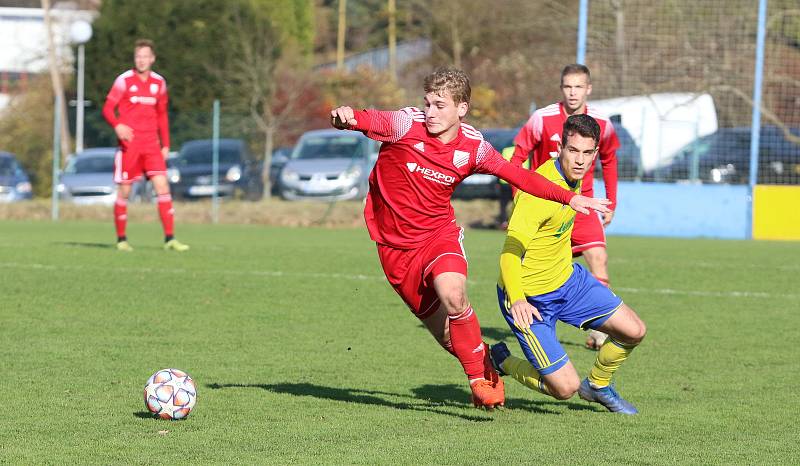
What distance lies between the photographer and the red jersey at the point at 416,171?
6516 millimetres

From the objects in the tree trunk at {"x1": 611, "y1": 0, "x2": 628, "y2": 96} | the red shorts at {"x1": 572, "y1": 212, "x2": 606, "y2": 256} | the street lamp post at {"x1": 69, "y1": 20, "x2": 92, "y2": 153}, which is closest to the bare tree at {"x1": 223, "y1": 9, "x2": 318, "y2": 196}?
the street lamp post at {"x1": 69, "y1": 20, "x2": 92, "y2": 153}

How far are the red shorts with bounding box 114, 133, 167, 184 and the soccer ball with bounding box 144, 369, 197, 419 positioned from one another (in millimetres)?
8848

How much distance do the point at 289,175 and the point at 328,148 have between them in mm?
1046

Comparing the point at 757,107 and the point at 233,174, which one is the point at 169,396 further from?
the point at 233,174

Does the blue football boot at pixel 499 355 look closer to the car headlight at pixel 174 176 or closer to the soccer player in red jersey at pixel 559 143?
the soccer player in red jersey at pixel 559 143

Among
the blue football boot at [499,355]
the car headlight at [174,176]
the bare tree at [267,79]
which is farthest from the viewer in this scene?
the bare tree at [267,79]

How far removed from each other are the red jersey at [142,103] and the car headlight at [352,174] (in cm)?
1000

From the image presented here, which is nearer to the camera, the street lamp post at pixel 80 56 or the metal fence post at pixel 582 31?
the metal fence post at pixel 582 31

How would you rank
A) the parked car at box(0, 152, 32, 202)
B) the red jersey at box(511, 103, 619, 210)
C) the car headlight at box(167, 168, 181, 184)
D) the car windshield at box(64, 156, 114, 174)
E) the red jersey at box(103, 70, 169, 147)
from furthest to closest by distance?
the parked car at box(0, 152, 32, 202) < the car windshield at box(64, 156, 114, 174) < the car headlight at box(167, 168, 181, 184) < the red jersey at box(103, 70, 169, 147) < the red jersey at box(511, 103, 619, 210)

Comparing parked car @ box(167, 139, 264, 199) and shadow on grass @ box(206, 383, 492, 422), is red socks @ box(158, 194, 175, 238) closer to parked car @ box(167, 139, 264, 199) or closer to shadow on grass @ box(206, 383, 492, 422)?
shadow on grass @ box(206, 383, 492, 422)

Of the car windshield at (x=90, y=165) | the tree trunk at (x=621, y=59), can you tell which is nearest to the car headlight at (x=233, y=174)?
the car windshield at (x=90, y=165)

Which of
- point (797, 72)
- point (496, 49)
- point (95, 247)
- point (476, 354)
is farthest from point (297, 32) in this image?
point (476, 354)

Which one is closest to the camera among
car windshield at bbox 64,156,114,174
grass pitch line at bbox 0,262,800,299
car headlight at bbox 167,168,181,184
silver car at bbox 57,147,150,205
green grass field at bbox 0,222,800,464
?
green grass field at bbox 0,222,800,464

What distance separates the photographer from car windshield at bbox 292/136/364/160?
84.5ft
